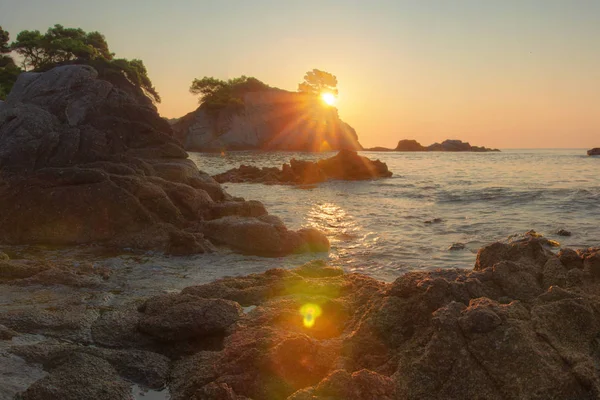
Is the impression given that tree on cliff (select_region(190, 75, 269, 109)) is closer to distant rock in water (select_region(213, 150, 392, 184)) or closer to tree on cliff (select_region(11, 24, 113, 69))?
tree on cliff (select_region(11, 24, 113, 69))

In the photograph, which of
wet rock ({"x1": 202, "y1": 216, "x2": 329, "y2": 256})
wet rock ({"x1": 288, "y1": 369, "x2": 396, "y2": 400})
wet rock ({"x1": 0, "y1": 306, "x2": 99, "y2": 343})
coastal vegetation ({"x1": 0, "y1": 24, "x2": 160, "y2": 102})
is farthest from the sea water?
coastal vegetation ({"x1": 0, "y1": 24, "x2": 160, "y2": 102})

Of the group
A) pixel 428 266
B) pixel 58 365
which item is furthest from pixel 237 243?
pixel 58 365

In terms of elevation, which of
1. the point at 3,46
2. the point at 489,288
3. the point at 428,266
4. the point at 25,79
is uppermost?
the point at 3,46

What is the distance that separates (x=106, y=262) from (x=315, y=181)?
20099 mm

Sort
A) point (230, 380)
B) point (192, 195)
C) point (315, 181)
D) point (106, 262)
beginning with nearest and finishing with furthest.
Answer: point (230, 380) → point (106, 262) → point (192, 195) → point (315, 181)

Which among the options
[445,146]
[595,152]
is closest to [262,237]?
[595,152]

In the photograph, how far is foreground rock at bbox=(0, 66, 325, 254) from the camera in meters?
9.54

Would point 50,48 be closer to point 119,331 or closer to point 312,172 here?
point 312,172

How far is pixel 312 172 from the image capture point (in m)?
27.9

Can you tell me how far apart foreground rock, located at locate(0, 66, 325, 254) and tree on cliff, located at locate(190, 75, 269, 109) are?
65.1 meters

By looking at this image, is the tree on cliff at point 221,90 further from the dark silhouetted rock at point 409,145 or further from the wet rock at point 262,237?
the wet rock at point 262,237

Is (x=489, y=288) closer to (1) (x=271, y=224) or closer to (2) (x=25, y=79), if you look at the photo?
(1) (x=271, y=224)

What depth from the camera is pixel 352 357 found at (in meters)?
3.76

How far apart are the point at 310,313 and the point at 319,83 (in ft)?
332
